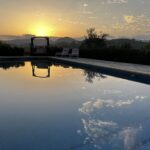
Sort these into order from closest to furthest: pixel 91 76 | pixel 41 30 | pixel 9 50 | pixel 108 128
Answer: pixel 108 128 → pixel 91 76 → pixel 9 50 → pixel 41 30

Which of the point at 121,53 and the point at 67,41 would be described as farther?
the point at 67,41

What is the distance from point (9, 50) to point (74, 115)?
43.0 feet

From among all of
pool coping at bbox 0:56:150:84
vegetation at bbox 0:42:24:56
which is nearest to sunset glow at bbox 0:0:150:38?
vegetation at bbox 0:42:24:56

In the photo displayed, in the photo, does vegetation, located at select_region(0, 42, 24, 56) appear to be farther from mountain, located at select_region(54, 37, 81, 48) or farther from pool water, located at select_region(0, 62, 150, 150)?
pool water, located at select_region(0, 62, 150, 150)

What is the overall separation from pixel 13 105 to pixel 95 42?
16.4 meters

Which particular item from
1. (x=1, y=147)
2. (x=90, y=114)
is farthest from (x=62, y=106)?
(x=1, y=147)

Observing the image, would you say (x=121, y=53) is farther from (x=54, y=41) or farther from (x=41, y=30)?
(x=54, y=41)

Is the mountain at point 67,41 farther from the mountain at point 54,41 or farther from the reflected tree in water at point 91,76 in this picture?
the reflected tree in water at point 91,76

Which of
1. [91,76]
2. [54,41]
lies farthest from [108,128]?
[54,41]

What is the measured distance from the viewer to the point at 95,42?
22125mm

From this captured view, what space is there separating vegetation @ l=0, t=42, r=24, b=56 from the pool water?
27.2 feet

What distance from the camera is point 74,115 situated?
5414mm

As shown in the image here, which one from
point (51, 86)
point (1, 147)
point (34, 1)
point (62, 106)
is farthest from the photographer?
point (34, 1)

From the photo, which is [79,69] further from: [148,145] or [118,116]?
[148,145]
